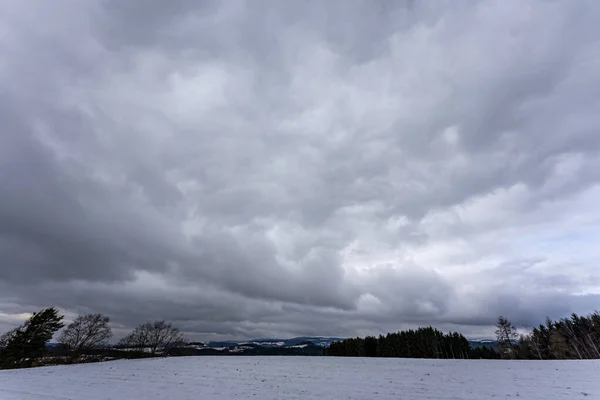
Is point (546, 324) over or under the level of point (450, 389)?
over

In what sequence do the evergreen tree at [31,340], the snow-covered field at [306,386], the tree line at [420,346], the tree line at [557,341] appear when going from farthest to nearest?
the tree line at [420,346]
the tree line at [557,341]
the evergreen tree at [31,340]
the snow-covered field at [306,386]

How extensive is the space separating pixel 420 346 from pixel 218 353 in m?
54.3

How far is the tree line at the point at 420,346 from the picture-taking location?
270ft

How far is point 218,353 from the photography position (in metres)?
72.6

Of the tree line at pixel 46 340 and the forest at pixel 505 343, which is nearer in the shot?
the tree line at pixel 46 340

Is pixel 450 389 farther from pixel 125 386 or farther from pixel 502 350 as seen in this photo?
pixel 502 350

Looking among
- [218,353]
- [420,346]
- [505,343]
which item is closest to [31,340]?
[218,353]

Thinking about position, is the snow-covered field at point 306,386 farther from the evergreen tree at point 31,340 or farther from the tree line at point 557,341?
the tree line at point 557,341

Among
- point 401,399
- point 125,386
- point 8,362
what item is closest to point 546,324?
point 401,399

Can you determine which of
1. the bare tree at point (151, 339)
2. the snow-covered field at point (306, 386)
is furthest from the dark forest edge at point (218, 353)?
the snow-covered field at point (306, 386)

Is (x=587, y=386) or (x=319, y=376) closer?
(x=587, y=386)

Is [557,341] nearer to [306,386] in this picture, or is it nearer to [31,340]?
A: [306,386]

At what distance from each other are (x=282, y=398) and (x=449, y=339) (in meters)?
93.1

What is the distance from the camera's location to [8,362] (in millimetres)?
44562
